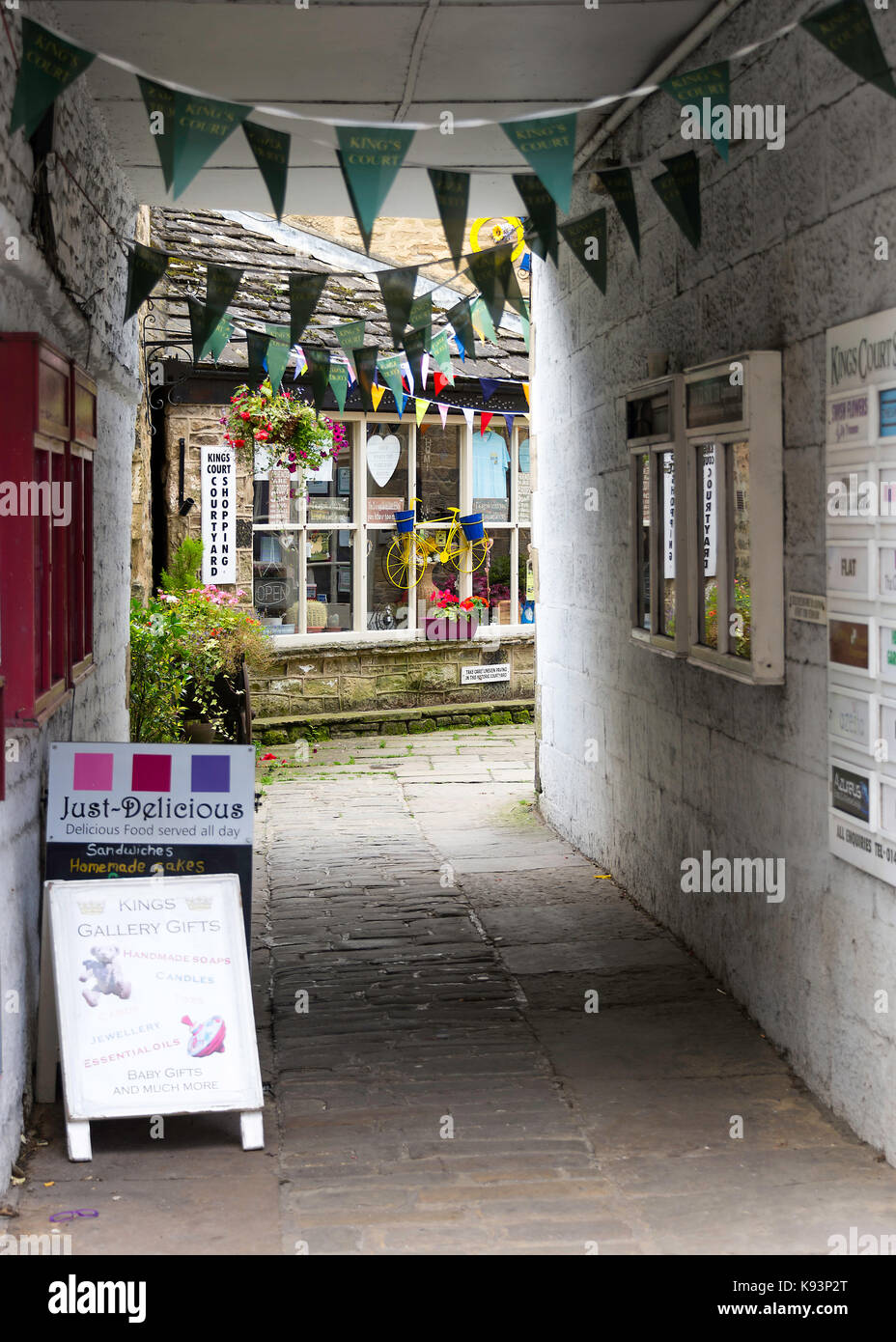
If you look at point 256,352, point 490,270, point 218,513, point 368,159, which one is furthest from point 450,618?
point 368,159

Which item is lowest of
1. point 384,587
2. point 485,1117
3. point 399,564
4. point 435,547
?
point 485,1117

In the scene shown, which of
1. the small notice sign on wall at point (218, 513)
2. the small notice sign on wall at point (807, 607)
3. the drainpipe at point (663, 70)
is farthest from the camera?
the small notice sign on wall at point (218, 513)

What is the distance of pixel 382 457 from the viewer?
13352 mm

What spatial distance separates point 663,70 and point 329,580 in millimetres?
7752

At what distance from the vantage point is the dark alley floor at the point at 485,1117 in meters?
3.69

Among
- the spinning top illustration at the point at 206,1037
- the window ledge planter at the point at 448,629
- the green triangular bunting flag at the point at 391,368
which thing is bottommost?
the spinning top illustration at the point at 206,1037

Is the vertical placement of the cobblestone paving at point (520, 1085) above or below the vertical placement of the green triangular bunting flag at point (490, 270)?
below

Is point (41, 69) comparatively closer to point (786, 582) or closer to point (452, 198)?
point (452, 198)

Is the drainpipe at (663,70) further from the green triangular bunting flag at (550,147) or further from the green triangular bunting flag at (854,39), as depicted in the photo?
the green triangular bunting flag at (854,39)

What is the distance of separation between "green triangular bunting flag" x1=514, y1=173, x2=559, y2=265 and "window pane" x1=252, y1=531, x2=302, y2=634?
278 inches

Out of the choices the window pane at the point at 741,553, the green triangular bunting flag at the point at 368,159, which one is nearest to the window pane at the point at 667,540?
the window pane at the point at 741,553

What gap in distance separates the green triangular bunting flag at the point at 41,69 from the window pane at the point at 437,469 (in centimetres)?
960

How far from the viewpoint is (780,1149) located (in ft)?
13.7
